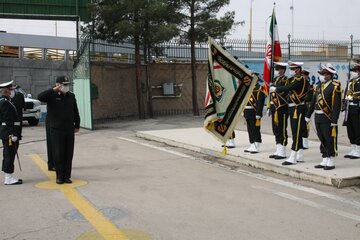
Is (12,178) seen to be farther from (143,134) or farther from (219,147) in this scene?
(143,134)

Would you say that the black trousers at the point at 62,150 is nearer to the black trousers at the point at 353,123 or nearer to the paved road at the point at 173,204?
the paved road at the point at 173,204

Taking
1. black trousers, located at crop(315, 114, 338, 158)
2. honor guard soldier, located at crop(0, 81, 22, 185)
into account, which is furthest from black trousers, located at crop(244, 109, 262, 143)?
honor guard soldier, located at crop(0, 81, 22, 185)

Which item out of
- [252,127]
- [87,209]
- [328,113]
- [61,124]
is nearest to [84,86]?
[252,127]

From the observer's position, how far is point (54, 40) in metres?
44.5

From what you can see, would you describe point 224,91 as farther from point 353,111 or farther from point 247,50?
point 247,50

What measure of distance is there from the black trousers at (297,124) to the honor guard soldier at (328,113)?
39cm

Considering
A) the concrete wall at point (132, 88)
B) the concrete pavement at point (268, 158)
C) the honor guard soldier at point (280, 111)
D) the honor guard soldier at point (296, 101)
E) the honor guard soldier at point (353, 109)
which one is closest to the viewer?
the concrete pavement at point (268, 158)

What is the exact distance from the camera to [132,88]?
22438 mm

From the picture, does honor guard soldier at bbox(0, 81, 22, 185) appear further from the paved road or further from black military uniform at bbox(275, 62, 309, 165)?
→ black military uniform at bbox(275, 62, 309, 165)

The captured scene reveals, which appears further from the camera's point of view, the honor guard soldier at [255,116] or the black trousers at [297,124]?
the honor guard soldier at [255,116]

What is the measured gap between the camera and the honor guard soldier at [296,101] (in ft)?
28.8

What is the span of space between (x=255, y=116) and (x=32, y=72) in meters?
21.6

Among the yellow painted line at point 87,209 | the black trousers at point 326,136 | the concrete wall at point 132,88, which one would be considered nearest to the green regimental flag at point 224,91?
the black trousers at point 326,136

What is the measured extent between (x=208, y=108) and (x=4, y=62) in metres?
22.6
